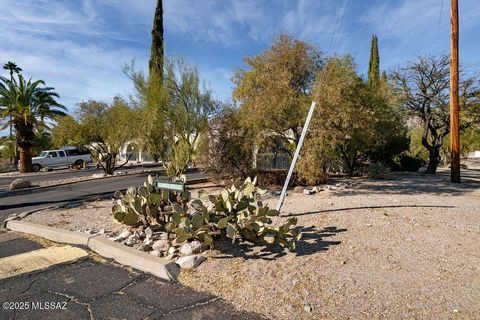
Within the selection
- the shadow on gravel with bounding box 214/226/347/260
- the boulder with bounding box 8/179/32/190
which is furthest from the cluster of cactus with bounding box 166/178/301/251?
the boulder with bounding box 8/179/32/190

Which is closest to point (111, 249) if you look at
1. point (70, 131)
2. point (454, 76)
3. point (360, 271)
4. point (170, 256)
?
point (170, 256)

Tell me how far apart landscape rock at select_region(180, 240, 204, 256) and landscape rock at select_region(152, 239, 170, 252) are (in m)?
0.29

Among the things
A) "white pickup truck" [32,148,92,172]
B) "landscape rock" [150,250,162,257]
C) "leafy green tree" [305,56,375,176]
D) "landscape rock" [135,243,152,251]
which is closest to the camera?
"landscape rock" [150,250,162,257]

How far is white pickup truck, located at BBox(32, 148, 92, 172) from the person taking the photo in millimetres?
26094

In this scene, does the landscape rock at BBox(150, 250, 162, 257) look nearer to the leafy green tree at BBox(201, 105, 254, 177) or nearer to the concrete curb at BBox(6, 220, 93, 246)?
the concrete curb at BBox(6, 220, 93, 246)

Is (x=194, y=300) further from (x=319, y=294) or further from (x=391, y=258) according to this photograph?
(x=391, y=258)

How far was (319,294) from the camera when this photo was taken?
10.8 feet

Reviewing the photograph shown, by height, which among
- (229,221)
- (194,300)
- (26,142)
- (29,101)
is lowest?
(194,300)

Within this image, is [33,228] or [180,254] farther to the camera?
[33,228]

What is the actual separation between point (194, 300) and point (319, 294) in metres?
1.32

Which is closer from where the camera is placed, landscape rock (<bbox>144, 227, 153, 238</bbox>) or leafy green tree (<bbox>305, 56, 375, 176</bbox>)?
landscape rock (<bbox>144, 227, 153, 238</bbox>)

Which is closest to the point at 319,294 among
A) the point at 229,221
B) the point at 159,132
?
the point at 229,221

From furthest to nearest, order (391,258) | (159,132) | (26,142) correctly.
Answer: (26,142)
(159,132)
(391,258)

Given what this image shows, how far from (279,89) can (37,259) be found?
7308 mm
